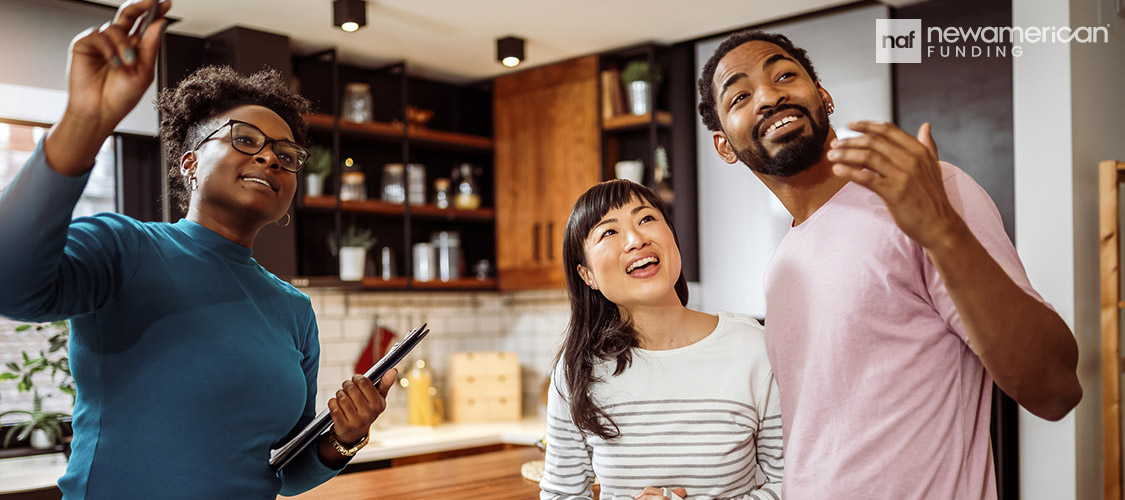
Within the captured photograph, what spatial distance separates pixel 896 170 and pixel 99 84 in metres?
0.82

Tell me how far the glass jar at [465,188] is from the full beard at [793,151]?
11.2ft

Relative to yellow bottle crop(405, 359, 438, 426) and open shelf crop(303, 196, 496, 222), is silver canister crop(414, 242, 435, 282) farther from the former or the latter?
yellow bottle crop(405, 359, 438, 426)

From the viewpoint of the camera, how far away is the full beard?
1311 mm

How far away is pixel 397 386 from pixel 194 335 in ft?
10.7

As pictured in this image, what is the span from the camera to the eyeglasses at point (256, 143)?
1419 mm

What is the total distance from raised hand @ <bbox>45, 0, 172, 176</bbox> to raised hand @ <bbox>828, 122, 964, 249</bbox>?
28.1 inches

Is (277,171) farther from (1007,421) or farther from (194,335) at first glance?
(1007,421)

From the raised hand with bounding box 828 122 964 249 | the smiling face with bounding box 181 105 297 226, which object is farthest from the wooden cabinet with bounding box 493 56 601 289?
the raised hand with bounding box 828 122 964 249

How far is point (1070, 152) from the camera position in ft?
9.76

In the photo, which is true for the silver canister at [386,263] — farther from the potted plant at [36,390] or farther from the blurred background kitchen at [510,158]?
the potted plant at [36,390]

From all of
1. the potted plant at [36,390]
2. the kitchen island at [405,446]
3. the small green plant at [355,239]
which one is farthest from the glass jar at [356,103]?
the potted plant at [36,390]

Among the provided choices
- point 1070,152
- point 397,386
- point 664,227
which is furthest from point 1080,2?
point 397,386

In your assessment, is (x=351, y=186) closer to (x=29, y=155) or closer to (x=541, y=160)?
(x=541, y=160)

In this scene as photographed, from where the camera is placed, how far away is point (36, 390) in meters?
3.26
